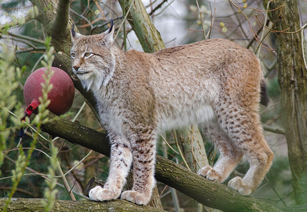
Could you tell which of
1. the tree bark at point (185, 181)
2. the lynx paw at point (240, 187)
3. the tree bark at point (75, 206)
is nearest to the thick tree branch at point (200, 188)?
the tree bark at point (185, 181)

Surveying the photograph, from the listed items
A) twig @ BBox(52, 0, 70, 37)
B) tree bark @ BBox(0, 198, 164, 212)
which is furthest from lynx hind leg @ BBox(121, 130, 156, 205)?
twig @ BBox(52, 0, 70, 37)

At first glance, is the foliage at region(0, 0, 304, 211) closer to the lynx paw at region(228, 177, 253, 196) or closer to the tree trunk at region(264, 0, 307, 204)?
the tree trunk at region(264, 0, 307, 204)

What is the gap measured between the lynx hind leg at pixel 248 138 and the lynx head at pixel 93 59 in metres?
1.50

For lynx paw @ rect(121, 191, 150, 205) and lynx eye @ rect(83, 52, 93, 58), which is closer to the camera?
lynx paw @ rect(121, 191, 150, 205)

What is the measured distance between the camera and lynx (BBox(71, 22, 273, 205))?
4383 millimetres

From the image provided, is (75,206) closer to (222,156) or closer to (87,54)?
(87,54)

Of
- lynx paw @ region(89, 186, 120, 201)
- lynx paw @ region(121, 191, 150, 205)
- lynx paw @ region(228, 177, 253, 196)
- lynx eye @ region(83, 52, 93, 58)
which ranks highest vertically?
lynx eye @ region(83, 52, 93, 58)

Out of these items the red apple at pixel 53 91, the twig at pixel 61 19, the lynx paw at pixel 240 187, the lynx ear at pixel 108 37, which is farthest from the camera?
the lynx paw at pixel 240 187

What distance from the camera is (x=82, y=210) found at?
3.46 metres

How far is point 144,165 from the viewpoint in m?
4.32

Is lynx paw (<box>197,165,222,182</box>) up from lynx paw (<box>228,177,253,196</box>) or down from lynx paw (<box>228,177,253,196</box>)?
up

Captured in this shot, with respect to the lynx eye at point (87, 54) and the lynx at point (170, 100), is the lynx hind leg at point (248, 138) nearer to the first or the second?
the lynx at point (170, 100)

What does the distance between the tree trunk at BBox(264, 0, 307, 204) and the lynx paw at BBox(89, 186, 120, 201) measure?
2.60 m

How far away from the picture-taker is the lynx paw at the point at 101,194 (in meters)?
3.88
